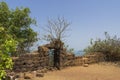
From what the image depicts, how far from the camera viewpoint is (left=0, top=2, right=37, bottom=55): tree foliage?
24.7 m

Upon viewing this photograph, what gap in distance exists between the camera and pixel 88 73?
16.3 meters

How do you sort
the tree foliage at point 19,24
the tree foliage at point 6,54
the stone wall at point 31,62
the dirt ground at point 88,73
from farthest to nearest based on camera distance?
the tree foliage at point 19,24 → the stone wall at point 31,62 → the dirt ground at point 88,73 → the tree foliage at point 6,54

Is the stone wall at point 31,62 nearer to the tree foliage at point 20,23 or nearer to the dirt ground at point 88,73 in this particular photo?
the dirt ground at point 88,73

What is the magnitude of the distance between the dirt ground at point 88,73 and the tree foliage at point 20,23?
8.52 m

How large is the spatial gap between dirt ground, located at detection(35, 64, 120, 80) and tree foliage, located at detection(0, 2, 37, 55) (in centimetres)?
852

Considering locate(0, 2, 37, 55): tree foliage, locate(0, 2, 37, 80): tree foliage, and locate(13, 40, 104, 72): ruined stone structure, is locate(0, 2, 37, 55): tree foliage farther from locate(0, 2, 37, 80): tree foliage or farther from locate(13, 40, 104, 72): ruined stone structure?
locate(13, 40, 104, 72): ruined stone structure

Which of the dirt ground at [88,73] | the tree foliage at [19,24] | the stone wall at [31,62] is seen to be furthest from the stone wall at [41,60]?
the tree foliage at [19,24]

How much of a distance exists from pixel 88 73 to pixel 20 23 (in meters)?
10.8

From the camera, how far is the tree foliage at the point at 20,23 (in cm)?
2472

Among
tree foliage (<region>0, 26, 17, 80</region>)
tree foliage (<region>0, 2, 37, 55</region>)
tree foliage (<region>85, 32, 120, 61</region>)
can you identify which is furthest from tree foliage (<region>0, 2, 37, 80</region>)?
tree foliage (<region>0, 26, 17, 80</region>)

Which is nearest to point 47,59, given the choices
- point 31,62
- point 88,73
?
point 31,62

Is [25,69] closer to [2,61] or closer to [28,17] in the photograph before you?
[2,61]

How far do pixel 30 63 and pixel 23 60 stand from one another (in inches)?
18.5

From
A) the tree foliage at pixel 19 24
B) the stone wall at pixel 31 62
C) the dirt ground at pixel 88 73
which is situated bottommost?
the dirt ground at pixel 88 73
